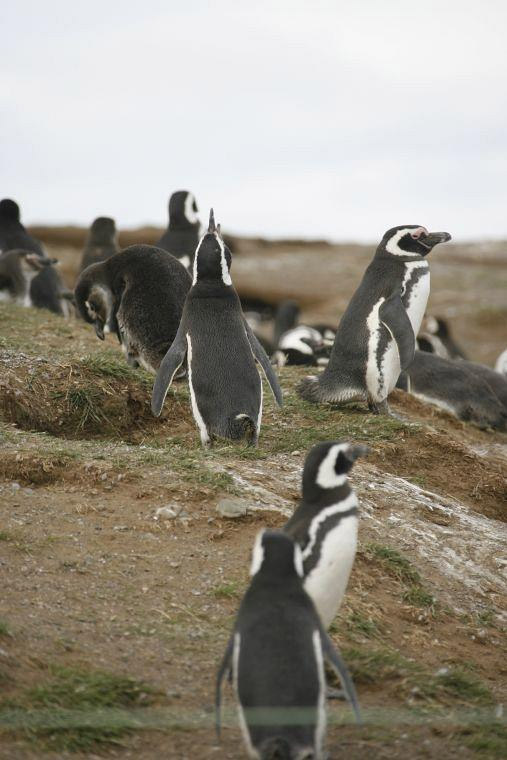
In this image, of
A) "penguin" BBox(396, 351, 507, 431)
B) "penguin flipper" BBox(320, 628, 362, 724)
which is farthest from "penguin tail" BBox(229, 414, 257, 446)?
"penguin" BBox(396, 351, 507, 431)

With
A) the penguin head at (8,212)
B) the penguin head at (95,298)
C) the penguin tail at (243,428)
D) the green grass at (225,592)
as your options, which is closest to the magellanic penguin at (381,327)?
the penguin tail at (243,428)

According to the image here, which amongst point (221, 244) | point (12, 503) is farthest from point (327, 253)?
point (12, 503)

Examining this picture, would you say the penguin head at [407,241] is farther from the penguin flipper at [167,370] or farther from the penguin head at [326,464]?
the penguin head at [326,464]

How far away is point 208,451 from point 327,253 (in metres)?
23.2

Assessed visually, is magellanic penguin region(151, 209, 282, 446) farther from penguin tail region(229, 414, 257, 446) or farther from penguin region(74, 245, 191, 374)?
penguin region(74, 245, 191, 374)

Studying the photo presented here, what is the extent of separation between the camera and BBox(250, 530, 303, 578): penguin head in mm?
3424

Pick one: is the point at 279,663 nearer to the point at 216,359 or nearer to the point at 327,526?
the point at 327,526

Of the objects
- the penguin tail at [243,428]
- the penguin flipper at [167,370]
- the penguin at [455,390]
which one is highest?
the penguin flipper at [167,370]

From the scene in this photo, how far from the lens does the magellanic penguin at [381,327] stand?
743 centimetres

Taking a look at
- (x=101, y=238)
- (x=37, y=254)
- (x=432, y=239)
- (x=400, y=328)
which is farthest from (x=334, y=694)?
(x=101, y=238)

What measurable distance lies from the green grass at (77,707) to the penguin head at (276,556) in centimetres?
63

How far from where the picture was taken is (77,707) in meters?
3.47

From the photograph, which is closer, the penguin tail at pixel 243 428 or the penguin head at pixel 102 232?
the penguin tail at pixel 243 428

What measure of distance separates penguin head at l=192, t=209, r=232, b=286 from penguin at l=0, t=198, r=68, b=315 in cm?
592
